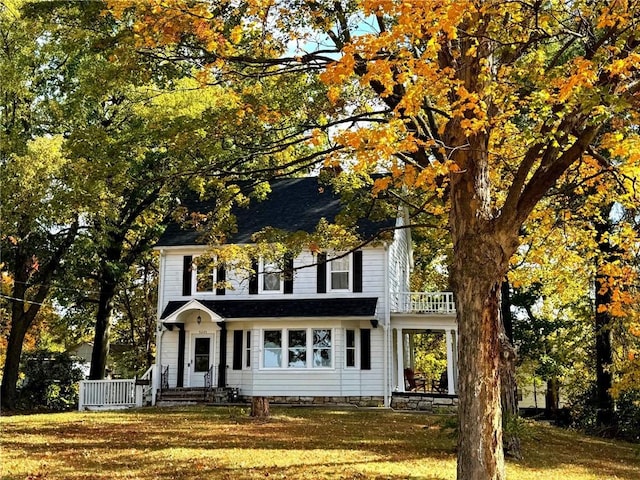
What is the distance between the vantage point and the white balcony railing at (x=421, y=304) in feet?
82.8

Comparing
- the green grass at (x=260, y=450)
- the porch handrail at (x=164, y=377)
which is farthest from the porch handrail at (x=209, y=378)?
the green grass at (x=260, y=450)

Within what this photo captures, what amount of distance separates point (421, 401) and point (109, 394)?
10.8 metres

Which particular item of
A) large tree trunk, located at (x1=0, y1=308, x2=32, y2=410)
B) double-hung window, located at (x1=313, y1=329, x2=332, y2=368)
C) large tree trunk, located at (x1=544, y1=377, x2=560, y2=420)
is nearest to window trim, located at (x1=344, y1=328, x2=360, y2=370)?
double-hung window, located at (x1=313, y1=329, x2=332, y2=368)

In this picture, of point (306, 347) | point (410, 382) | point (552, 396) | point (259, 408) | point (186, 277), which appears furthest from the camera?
point (552, 396)

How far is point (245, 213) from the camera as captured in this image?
28.2m

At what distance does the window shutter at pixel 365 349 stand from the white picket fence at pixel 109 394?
794 cm

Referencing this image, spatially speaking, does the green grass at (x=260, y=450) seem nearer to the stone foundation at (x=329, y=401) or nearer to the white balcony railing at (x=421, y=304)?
the stone foundation at (x=329, y=401)

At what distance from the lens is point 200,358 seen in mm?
26234

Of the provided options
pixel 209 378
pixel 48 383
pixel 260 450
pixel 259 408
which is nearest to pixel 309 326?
pixel 209 378

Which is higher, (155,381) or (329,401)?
(155,381)

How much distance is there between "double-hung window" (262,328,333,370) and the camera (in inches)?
984

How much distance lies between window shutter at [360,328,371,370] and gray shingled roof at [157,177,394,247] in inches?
145

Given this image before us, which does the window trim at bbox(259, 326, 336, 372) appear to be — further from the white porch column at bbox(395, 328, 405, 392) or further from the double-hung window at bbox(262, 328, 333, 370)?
the white porch column at bbox(395, 328, 405, 392)

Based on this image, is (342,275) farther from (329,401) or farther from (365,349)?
(329,401)
